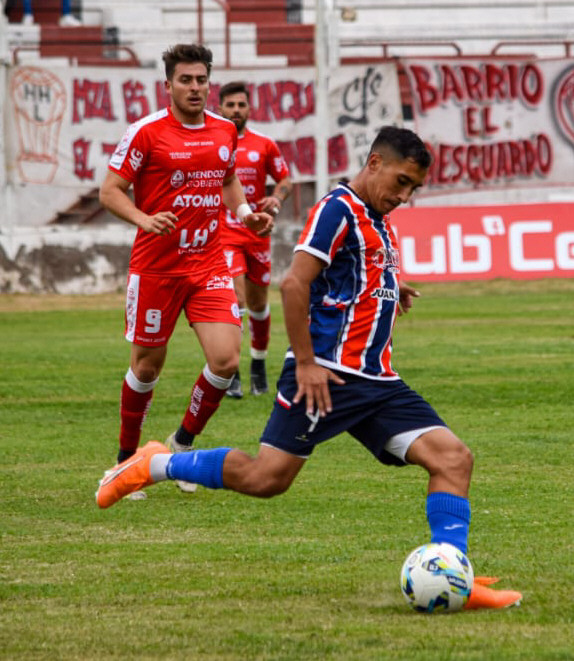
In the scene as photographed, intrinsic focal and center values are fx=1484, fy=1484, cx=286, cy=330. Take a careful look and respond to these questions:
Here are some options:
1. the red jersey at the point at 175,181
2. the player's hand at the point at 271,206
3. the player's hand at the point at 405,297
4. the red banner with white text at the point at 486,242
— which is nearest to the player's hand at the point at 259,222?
the red jersey at the point at 175,181

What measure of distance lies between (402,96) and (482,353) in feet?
32.9

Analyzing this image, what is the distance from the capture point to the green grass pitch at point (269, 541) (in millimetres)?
4805

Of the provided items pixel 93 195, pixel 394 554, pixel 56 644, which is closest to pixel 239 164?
pixel 394 554

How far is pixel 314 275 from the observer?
5.39 m

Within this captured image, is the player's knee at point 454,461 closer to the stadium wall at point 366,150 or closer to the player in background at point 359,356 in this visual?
the player in background at point 359,356

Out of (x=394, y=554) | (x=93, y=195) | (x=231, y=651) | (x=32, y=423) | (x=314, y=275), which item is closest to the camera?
(x=231, y=651)

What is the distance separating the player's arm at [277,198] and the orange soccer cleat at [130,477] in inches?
120

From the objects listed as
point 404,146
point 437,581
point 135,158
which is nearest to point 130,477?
point 437,581

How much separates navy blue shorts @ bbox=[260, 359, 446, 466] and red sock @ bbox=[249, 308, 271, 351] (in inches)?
269

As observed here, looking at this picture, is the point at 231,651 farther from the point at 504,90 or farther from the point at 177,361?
the point at 504,90

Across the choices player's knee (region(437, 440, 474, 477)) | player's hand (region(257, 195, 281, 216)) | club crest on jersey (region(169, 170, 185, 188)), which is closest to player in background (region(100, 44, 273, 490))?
club crest on jersey (region(169, 170, 185, 188))

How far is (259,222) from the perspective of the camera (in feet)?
26.2

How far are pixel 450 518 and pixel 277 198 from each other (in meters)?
5.14

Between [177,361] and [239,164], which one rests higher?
[239,164]
